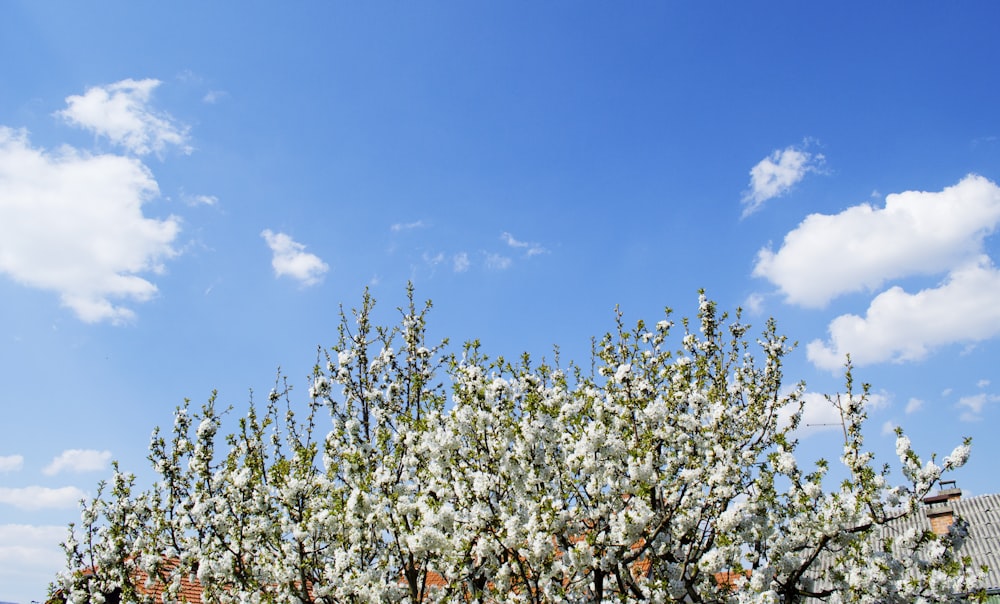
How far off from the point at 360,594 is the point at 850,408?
6.45 metres

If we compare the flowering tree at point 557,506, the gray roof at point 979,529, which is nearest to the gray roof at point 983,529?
the gray roof at point 979,529

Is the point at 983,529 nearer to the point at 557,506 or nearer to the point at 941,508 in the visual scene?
the point at 941,508

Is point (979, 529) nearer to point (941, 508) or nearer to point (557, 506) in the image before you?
point (941, 508)

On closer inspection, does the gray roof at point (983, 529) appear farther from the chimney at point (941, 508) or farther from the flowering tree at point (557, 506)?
the flowering tree at point (557, 506)

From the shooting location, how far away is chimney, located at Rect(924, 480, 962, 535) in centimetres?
2012

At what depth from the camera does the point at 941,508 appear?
66.7ft

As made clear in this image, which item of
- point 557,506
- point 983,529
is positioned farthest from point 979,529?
point 557,506

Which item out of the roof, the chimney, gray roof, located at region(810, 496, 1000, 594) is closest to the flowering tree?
the roof

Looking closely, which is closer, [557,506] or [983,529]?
[557,506]

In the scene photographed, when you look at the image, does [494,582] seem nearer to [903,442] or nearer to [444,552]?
[444,552]

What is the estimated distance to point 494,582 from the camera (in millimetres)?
8117

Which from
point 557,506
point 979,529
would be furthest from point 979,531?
point 557,506

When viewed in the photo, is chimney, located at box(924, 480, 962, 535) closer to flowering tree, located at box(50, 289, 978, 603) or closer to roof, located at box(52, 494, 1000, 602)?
roof, located at box(52, 494, 1000, 602)

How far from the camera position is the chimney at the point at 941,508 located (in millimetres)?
20125
